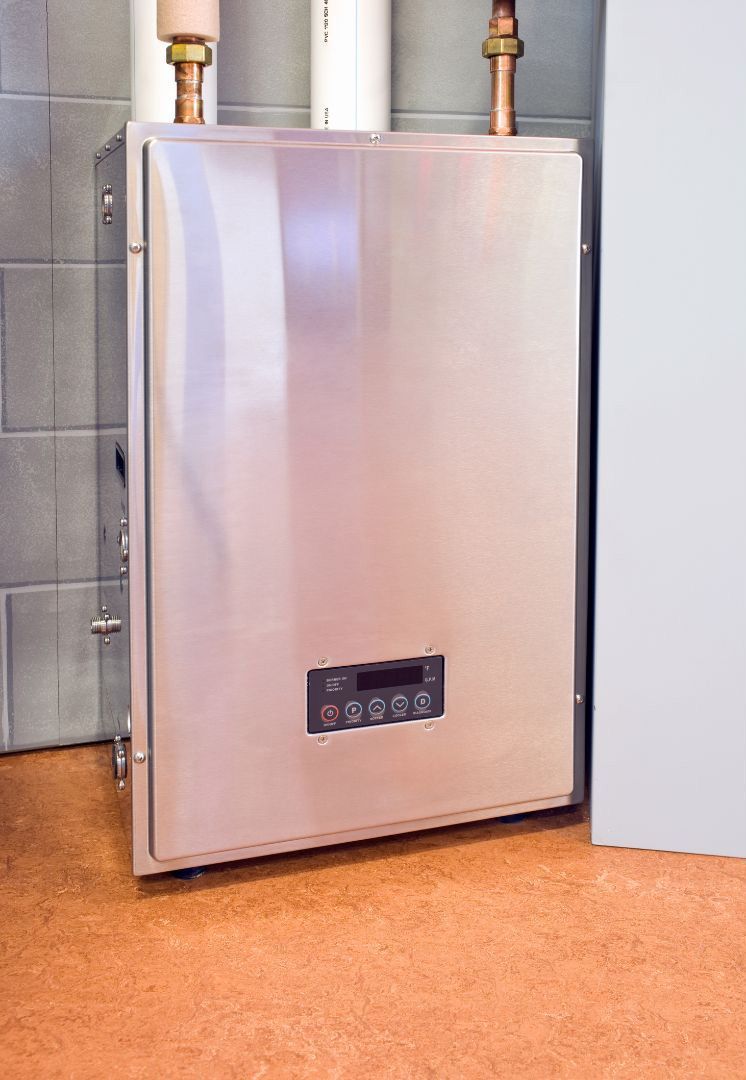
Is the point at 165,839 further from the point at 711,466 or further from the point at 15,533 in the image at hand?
the point at 711,466

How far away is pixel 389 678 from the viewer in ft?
3.26

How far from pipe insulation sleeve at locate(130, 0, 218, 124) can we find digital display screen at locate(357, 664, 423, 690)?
1.77ft

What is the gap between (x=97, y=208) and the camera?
110 cm

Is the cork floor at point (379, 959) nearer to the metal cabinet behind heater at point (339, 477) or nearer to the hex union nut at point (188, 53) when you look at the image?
the metal cabinet behind heater at point (339, 477)

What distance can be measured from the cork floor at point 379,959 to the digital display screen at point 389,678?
164mm

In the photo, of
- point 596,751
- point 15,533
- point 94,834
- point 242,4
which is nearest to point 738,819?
point 596,751

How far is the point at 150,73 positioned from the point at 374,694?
1.99ft

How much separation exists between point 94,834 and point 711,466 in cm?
64

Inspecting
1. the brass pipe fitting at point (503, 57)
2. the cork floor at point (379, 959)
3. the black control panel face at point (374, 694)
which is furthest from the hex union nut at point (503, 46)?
the cork floor at point (379, 959)

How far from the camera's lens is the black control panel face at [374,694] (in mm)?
974

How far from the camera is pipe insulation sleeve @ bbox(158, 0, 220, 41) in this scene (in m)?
0.91

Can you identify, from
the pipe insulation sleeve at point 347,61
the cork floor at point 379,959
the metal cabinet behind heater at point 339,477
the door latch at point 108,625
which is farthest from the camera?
the pipe insulation sleeve at point 347,61

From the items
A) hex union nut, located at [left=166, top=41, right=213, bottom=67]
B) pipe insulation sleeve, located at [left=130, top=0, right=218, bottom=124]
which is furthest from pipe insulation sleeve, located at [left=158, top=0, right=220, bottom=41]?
pipe insulation sleeve, located at [left=130, top=0, right=218, bottom=124]

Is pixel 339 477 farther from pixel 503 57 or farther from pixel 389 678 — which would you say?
pixel 503 57
